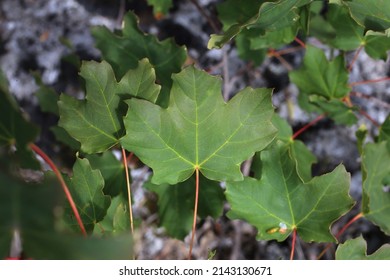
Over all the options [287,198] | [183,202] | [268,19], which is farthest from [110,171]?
[268,19]

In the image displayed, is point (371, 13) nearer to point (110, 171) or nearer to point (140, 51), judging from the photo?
point (140, 51)

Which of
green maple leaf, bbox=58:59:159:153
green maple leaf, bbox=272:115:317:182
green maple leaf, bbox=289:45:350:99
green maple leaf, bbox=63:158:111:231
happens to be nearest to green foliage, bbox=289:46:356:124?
green maple leaf, bbox=289:45:350:99

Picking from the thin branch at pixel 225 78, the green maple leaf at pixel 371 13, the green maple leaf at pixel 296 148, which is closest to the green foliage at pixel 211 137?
the green maple leaf at pixel 371 13

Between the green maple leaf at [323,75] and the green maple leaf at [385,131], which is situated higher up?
the green maple leaf at [323,75]

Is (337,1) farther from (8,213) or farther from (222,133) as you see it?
(8,213)

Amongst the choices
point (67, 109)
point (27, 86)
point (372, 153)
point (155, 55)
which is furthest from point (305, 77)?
point (27, 86)

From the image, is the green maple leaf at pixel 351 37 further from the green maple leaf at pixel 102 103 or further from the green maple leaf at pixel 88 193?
the green maple leaf at pixel 88 193
